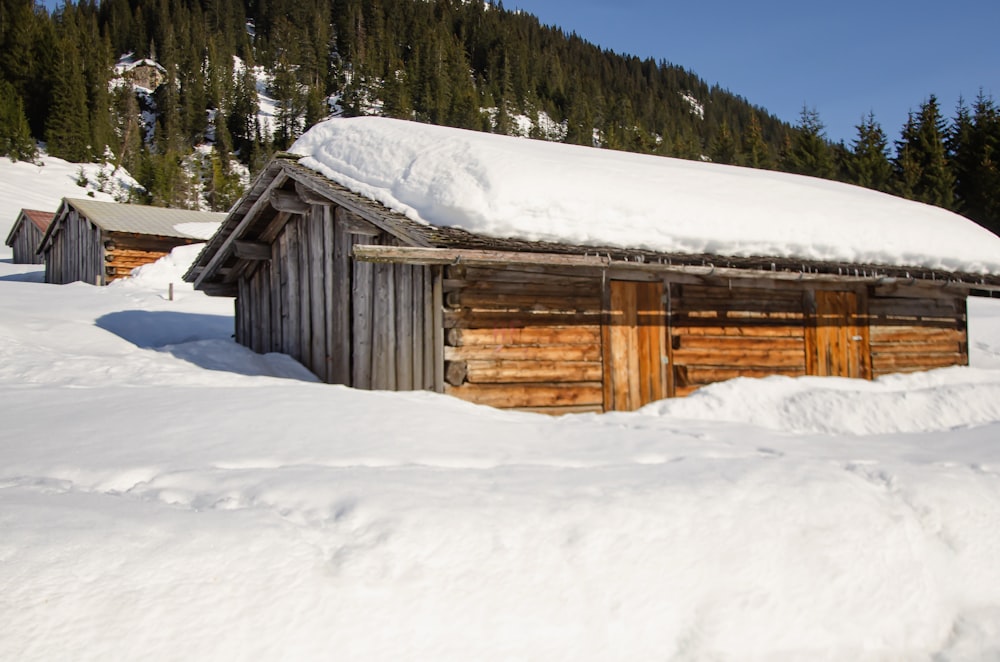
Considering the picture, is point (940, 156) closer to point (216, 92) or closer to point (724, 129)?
point (724, 129)

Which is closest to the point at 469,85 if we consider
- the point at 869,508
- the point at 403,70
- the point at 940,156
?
the point at 403,70

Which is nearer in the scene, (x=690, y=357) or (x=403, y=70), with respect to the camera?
(x=690, y=357)

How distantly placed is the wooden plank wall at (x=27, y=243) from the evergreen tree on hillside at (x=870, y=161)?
46499 mm

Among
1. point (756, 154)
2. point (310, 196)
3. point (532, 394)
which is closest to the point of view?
point (532, 394)

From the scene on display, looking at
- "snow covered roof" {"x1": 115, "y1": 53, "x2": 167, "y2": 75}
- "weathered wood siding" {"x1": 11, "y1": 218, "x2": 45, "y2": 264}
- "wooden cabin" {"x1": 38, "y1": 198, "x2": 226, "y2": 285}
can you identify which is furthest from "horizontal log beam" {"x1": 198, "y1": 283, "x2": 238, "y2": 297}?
"snow covered roof" {"x1": 115, "y1": 53, "x2": 167, "y2": 75}

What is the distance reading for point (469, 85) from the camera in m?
96.3

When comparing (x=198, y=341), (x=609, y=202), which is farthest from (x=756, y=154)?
(x=198, y=341)

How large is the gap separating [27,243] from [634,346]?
38.1 meters

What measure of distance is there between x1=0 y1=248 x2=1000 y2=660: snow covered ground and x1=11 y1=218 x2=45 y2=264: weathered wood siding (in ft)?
114

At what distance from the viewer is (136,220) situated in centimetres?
2889

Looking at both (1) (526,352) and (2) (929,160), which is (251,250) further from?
(2) (929,160)

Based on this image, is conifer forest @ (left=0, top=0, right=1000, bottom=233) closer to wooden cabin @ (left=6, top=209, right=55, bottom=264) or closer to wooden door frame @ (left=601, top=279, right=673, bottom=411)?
wooden cabin @ (left=6, top=209, right=55, bottom=264)

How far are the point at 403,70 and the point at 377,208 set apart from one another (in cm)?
9822

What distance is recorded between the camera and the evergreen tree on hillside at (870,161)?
4156 cm
